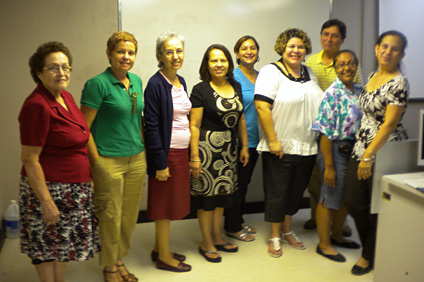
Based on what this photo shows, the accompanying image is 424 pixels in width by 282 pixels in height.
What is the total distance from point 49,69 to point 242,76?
137 centimetres

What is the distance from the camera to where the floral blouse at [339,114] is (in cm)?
236

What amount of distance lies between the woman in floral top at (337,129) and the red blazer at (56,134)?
4.68ft

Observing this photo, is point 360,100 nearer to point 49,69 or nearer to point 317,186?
point 317,186

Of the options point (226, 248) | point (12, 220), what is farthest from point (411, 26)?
point (12, 220)

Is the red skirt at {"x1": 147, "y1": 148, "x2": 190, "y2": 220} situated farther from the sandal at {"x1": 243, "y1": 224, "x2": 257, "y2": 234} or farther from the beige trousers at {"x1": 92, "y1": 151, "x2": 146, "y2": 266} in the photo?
the sandal at {"x1": 243, "y1": 224, "x2": 257, "y2": 234}

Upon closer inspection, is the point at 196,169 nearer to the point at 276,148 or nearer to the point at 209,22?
the point at 276,148

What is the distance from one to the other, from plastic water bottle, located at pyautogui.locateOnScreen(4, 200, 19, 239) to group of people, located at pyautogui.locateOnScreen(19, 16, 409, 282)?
0.98 m

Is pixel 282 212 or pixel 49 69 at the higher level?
pixel 49 69

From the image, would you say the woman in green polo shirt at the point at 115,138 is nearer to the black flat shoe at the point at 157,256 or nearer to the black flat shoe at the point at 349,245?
the black flat shoe at the point at 157,256

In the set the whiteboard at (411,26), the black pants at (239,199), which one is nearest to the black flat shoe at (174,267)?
the black pants at (239,199)

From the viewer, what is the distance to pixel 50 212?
176 cm

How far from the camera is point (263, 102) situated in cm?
246

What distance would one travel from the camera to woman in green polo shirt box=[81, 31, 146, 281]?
2020 millimetres

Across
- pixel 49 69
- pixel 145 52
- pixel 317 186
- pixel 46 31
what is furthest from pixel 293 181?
pixel 46 31
